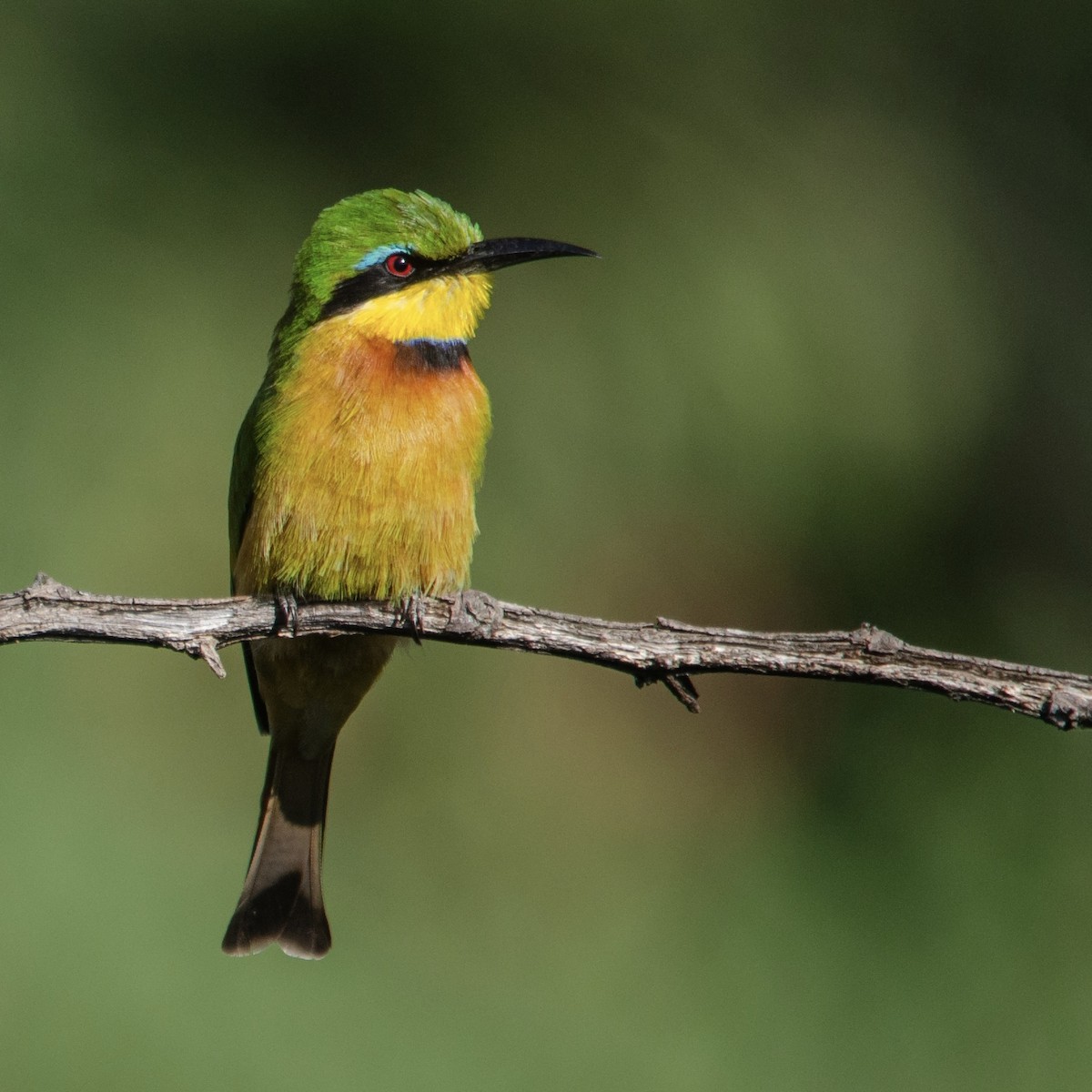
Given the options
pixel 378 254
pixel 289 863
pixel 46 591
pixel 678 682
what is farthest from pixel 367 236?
pixel 289 863

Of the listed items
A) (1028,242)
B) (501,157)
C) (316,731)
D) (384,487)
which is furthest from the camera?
(1028,242)

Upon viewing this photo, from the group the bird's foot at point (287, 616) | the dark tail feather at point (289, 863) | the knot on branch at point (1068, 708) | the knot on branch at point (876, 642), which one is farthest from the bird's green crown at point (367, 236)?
the knot on branch at point (1068, 708)

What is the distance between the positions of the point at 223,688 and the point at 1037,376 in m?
1.88

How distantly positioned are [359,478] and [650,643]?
0.71m

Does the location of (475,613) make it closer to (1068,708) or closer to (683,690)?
(683,690)

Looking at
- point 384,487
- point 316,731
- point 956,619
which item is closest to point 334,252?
point 384,487

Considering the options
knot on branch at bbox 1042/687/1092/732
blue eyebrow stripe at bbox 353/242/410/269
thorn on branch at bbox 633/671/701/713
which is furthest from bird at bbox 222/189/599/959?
knot on branch at bbox 1042/687/1092/732

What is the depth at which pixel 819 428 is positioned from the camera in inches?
114

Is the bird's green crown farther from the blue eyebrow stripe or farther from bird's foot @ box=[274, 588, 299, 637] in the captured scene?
bird's foot @ box=[274, 588, 299, 637]

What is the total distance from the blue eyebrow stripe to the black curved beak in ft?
0.32

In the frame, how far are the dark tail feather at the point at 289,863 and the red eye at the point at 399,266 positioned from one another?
938mm

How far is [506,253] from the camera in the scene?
270cm

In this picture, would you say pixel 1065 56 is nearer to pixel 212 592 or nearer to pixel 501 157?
pixel 501 157

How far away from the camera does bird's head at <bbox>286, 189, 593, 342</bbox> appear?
2.65 m
